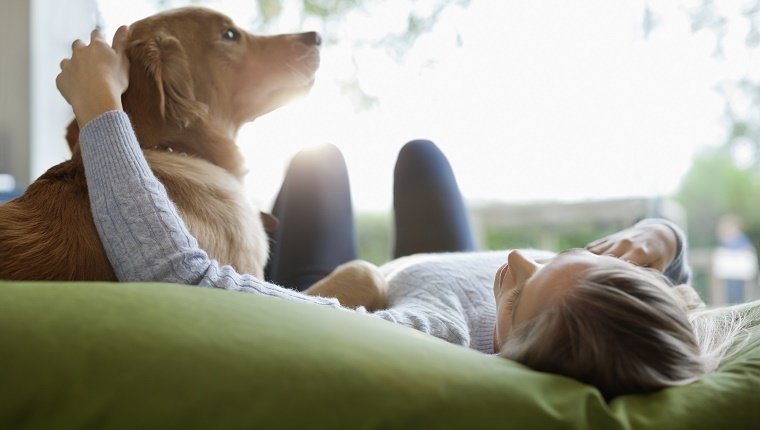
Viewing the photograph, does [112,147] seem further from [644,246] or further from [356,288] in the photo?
[644,246]

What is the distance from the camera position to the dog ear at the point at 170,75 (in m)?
1.59

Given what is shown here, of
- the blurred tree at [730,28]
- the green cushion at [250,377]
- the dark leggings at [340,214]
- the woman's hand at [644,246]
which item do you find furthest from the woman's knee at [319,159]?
the blurred tree at [730,28]

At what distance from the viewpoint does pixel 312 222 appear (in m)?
2.47

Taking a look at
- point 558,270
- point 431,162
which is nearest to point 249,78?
point 431,162

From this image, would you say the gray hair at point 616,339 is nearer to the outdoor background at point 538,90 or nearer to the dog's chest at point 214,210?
the dog's chest at point 214,210

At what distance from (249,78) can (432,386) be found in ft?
4.39

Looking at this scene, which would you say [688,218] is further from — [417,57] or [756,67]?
[417,57]

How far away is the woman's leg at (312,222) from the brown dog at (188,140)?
0.59 m

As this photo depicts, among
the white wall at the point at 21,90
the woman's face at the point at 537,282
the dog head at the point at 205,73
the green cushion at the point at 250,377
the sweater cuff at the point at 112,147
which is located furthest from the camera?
the white wall at the point at 21,90

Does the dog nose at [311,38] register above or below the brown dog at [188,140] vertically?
above

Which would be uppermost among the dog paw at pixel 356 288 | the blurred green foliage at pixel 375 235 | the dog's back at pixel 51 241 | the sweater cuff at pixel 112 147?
the sweater cuff at pixel 112 147

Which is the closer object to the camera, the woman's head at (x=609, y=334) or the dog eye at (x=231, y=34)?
the woman's head at (x=609, y=334)

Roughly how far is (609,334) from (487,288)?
79 cm

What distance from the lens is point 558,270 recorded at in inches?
40.0
